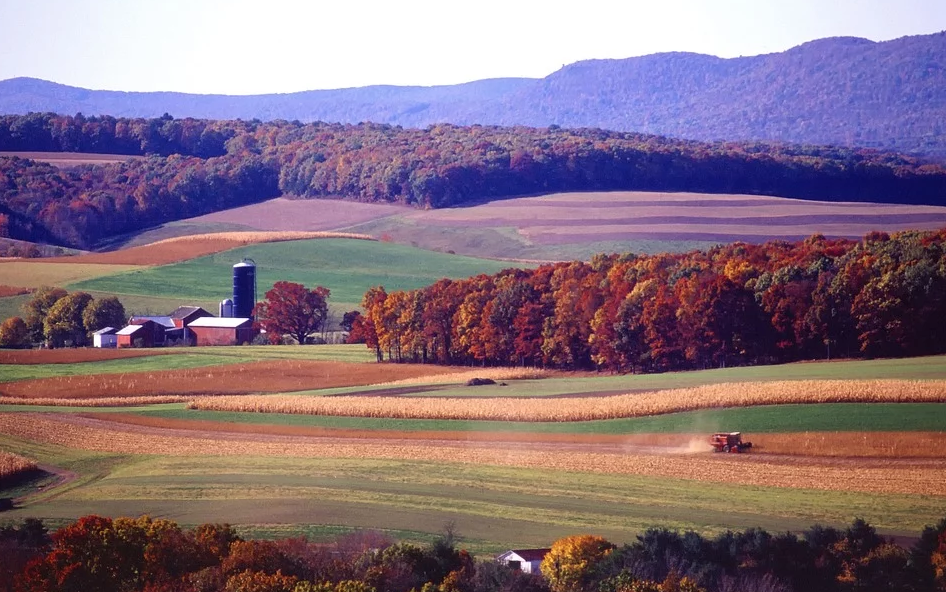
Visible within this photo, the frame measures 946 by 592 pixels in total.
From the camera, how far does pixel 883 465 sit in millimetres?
31234

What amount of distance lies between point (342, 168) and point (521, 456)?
75094 mm

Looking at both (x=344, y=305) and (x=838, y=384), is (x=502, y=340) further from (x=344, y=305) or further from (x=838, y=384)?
(x=838, y=384)

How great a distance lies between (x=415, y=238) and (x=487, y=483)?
58.7m

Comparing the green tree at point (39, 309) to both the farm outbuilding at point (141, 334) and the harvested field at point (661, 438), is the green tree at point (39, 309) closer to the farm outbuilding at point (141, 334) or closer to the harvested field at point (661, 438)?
the farm outbuilding at point (141, 334)

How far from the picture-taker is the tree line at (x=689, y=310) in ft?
152

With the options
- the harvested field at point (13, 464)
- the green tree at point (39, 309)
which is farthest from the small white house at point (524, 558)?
the green tree at point (39, 309)

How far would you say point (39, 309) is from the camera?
5222cm

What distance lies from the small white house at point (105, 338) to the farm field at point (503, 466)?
8975 millimetres

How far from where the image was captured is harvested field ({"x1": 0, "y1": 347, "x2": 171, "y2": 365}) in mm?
44875

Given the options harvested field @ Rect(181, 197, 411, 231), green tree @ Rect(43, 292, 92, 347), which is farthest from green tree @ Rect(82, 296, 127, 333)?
harvested field @ Rect(181, 197, 411, 231)

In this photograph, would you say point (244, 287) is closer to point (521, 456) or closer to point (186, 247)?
point (186, 247)

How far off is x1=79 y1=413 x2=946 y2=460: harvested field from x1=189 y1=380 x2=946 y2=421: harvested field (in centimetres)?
230

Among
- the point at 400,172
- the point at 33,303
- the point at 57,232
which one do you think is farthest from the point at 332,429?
the point at 400,172

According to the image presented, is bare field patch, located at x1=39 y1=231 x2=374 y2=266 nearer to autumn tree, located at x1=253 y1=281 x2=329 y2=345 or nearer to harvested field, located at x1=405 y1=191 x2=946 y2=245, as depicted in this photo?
harvested field, located at x1=405 y1=191 x2=946 y2=245
